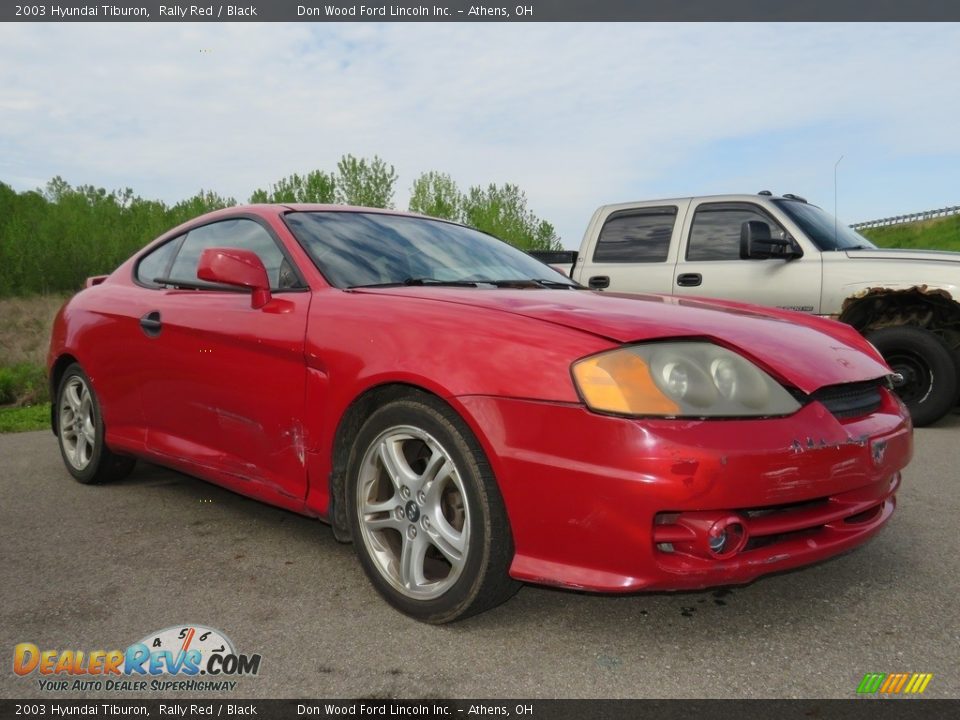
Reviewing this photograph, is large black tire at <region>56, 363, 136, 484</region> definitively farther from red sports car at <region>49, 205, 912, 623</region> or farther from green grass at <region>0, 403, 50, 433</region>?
green grass at <region>0, 403, 50, 433</region>

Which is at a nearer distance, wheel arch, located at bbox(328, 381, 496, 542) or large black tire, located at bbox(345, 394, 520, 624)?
large black tire, located at bbox(345, 394, 520, 624)

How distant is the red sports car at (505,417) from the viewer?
7.63 feet

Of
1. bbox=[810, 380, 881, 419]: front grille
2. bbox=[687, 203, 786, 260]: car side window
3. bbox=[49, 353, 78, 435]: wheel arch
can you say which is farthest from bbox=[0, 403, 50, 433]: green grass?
bbox=[810, 380, 881, 419]: front grille

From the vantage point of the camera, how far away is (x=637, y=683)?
7.50 ft

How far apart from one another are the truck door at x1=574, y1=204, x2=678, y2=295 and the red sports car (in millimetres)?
4116

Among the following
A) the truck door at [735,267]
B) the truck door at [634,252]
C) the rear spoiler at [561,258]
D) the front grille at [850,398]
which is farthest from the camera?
the rear spoiler at [561,258]

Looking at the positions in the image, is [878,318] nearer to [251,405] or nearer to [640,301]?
[640,301]

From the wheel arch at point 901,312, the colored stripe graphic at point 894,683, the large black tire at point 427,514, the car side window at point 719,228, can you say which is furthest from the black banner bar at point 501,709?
the car side window at point 719,228

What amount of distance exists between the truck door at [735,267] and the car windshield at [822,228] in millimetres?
173

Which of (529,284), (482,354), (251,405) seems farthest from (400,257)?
(482,354)

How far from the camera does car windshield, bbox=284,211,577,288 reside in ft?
11.1

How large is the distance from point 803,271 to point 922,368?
A: 1202mm

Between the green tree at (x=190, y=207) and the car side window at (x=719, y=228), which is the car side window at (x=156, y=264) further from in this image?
the green tree at (x=190, y=207)

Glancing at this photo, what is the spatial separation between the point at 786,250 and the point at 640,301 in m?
4.38
